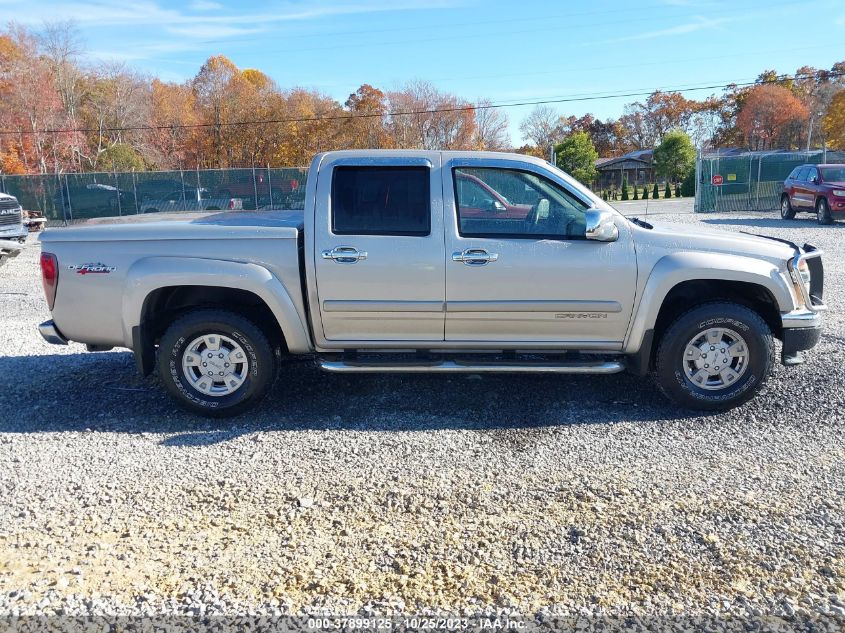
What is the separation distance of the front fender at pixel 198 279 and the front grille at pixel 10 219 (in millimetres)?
11993

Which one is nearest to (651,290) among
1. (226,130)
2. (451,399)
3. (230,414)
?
(451,399)

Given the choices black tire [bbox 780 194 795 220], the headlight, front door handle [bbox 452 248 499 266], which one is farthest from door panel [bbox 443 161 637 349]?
black tire [bbox 780 194 795 220]

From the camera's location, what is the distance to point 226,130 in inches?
2154

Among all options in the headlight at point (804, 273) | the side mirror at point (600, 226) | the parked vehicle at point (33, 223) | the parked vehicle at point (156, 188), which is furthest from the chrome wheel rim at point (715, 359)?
the parked vehicle at point (156, 188)

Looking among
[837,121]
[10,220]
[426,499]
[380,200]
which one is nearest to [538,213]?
[380,200]

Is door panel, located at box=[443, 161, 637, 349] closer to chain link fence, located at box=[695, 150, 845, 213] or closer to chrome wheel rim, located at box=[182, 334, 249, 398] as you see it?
chrome wheel rim, located at box=[182, 334, 249, 398]

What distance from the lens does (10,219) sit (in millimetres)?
14891

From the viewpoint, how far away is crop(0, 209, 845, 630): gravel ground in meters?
3.01

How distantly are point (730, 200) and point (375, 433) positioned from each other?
25880mm

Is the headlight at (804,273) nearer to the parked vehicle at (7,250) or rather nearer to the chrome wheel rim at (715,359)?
the chrome wheel rim at (715,359)

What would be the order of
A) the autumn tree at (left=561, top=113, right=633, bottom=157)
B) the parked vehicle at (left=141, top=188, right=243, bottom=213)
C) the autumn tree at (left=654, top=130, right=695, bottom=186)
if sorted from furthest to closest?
the autumn tree at (left=561, top=113, right=633, bottom=157) < the autumn tree at (left=654, top=130, right=695, bottom=186) < the parked vehicle at (left=141, top=188, right=243, bottom=213)

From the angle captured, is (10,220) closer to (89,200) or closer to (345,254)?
(345,254)

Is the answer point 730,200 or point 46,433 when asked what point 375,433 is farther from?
point 730,200

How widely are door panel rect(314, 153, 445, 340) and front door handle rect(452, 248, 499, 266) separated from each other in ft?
0.39
